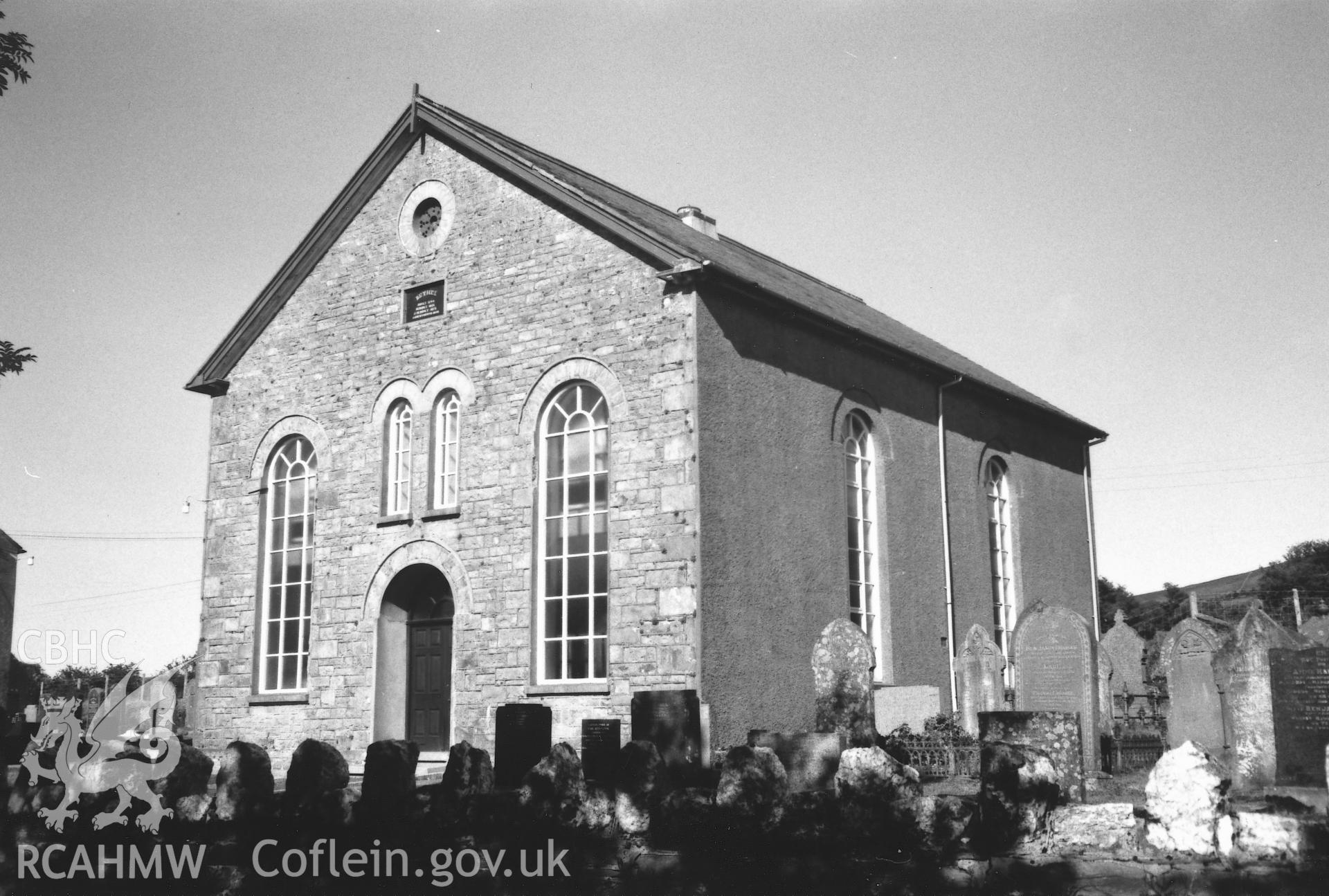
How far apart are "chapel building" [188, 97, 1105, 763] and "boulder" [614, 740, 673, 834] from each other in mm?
5367

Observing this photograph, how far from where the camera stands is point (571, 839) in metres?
9.42

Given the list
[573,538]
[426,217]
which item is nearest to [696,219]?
[426,217]

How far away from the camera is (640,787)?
31.9 ft

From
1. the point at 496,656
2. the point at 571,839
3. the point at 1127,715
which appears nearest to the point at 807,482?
the point at 496,656

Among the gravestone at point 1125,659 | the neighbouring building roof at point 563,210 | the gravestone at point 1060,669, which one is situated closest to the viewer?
the gravestone at point 1060,669

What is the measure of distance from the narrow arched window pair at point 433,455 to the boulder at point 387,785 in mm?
8719

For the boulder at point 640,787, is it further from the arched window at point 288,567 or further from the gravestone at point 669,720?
the arched window at point 288,567

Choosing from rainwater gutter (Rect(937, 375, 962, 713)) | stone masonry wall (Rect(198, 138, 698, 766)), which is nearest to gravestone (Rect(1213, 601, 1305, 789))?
stone masonry wall (Rect(198, 138, 698, 766))

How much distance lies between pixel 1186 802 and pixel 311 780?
675 cm

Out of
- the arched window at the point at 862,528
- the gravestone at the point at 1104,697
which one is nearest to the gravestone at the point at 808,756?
the gravestone at the point at 1104,697

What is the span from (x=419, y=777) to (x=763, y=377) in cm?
749

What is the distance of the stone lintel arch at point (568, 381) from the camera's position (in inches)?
672

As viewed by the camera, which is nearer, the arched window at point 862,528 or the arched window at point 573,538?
the arched window at point 573,538

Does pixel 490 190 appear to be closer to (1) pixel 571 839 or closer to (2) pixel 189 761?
(2) pixel 189 761
